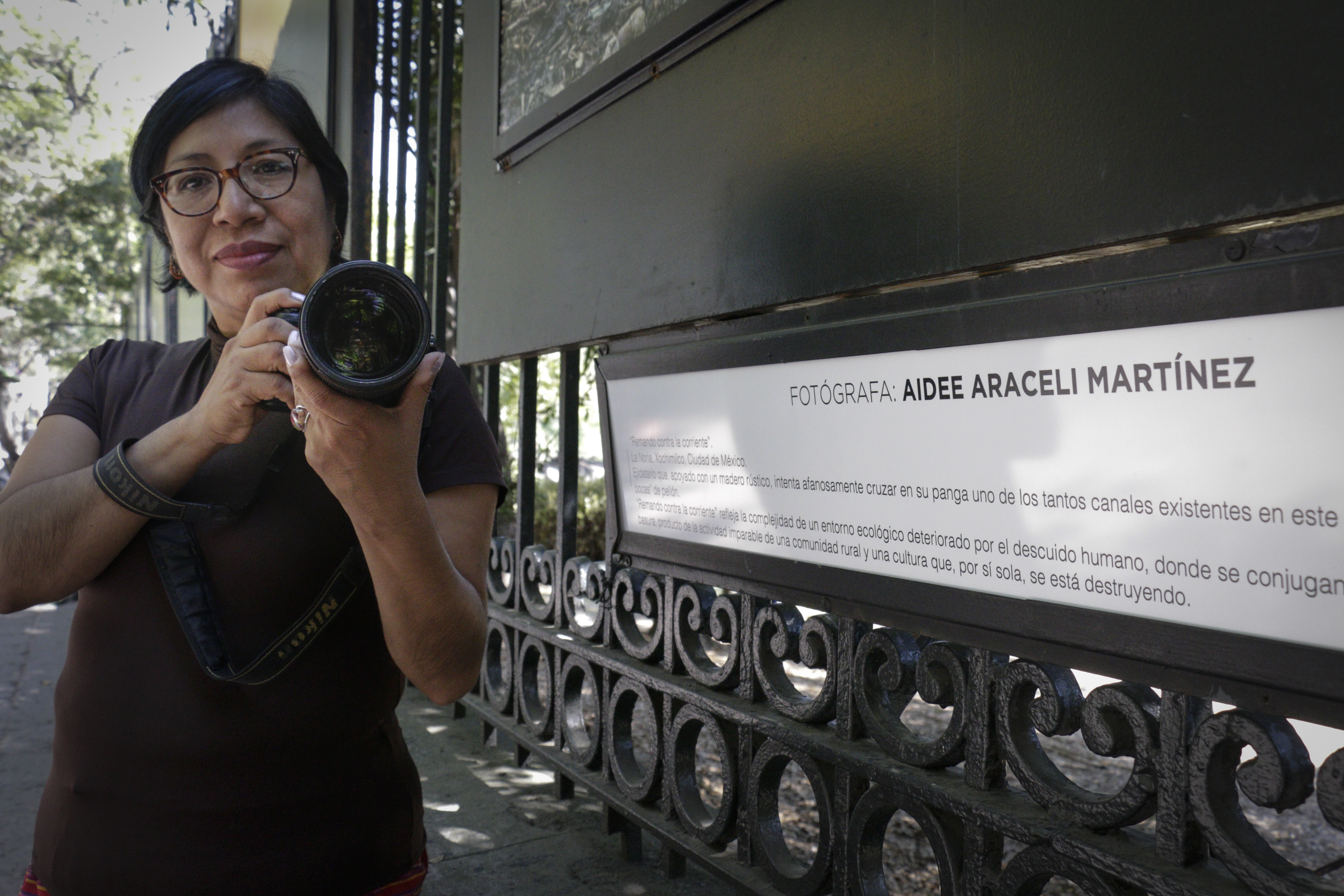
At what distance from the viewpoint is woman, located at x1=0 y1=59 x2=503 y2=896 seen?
4.09 feet

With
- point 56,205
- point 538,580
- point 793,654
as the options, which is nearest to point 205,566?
point 793,654

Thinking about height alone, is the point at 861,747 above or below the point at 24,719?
above

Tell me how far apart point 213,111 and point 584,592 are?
1669mm

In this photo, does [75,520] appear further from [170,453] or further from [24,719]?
[24,719]

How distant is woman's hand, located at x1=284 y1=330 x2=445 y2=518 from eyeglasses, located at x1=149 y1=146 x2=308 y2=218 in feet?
1.43

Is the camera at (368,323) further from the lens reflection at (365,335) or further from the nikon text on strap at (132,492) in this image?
the nikon text on strap at (132,492)

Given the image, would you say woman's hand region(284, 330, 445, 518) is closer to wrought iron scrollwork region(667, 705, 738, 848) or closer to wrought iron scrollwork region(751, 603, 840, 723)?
wrought iron scrollwork region(751, 603, 840, 723)

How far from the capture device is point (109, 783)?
131 centimetres

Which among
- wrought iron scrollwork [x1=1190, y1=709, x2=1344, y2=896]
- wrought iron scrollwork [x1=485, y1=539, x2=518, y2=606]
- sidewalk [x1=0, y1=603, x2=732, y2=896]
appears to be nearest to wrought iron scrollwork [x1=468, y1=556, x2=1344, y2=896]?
wrought iron scrollwork [x1=1190, y1=709, x2=1344, y2=896]

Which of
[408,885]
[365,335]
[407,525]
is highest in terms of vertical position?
[365,335]

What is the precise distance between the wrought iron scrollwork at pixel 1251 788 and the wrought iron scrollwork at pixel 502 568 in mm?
2302

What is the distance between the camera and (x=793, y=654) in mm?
1973

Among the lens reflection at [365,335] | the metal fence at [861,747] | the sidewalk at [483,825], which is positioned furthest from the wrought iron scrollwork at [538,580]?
the lens reflection at [365,335]

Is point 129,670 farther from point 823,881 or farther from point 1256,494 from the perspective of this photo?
point 1256,494
